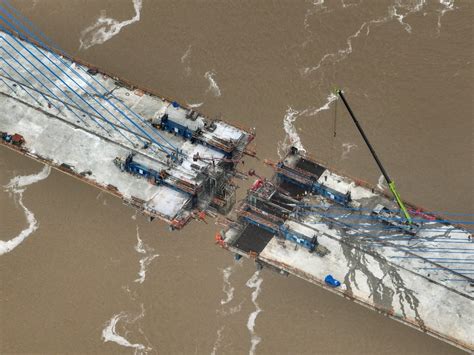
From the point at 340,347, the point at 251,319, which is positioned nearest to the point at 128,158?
the point at 251,319

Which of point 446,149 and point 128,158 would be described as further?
point 446,149

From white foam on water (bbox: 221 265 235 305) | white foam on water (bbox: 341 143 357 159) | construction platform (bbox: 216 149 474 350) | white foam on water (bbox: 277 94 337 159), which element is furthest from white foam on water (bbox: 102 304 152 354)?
white foam on water (bbox: 341 143 357 159)

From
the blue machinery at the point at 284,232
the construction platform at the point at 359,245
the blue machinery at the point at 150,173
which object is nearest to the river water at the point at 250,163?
the construction platform at the point at 359,245

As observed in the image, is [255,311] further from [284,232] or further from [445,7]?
[445,7]

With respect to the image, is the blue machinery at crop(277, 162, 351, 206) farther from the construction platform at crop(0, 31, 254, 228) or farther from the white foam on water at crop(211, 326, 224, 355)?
the white foam on water at crop(211, 326, 224, 355)

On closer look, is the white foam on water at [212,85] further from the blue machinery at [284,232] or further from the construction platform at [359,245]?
the blue machinery at [284,232]

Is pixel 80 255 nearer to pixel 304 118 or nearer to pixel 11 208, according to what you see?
pixel 11 208
